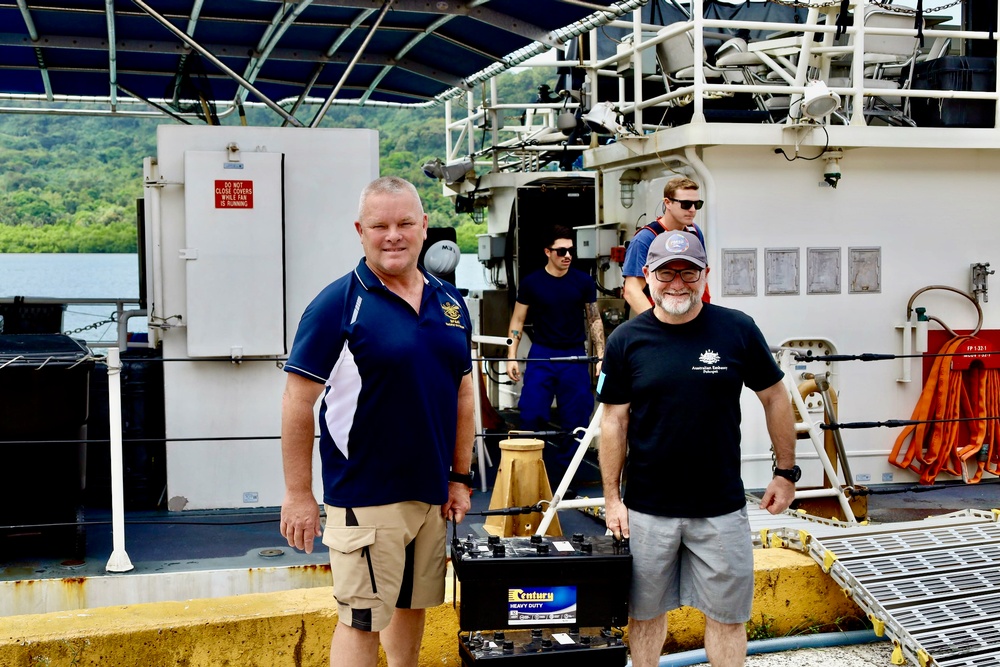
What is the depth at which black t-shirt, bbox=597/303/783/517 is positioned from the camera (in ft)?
12.7

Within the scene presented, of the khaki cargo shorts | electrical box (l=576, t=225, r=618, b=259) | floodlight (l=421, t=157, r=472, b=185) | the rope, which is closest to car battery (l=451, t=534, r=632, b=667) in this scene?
the khaki cargo shorts

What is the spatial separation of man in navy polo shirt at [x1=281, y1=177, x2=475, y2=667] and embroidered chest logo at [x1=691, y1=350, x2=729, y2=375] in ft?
3.08

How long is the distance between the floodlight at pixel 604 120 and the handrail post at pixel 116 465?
4.46m

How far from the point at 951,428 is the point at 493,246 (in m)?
5.51

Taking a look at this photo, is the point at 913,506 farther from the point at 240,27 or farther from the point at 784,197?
the point at 240,27

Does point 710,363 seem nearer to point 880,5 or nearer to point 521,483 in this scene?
point 521,483

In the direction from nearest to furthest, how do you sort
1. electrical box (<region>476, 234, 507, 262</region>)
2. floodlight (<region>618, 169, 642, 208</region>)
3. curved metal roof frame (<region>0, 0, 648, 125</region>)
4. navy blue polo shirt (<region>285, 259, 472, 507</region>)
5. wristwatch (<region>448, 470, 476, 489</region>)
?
navy blue polo shirt (<region>285, 259, 472, 507</region>) < wristwatch (<region>448, 470, 476, 489</region>) < curved metal roof frame (<region>0, 0, 648, 125</region>) < floodlight (<region>618, 169, 642, 208</region>) < electrical box (<region>476, 234, 507, 262</region>)

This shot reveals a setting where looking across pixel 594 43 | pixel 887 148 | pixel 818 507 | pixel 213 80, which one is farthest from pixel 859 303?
pixel 213 80

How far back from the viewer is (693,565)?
13.0 feet

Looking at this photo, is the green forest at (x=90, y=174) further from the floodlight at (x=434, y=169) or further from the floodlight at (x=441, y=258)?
the floodlight at (x=441, y=258)

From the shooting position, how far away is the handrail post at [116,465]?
17.2ft

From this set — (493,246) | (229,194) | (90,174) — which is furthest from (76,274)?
(229,194)

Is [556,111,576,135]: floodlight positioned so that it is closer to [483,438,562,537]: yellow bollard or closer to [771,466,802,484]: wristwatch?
[483,438,562,537]: yellow bollard

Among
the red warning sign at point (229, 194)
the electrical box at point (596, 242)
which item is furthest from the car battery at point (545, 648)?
the electrical box at point (596, 242)
